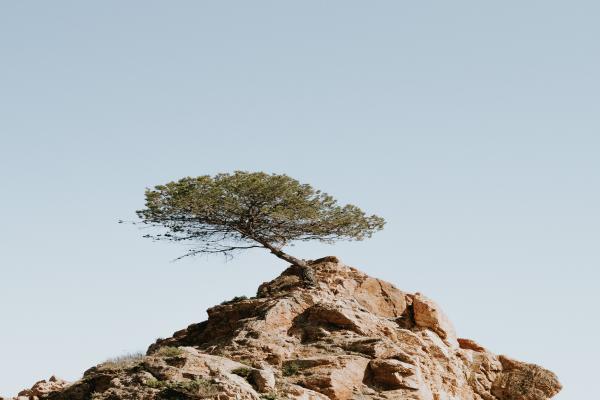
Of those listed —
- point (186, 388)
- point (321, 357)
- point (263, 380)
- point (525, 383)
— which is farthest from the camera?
point (525, 383)

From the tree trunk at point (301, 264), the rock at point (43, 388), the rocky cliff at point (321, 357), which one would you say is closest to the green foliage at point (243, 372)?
the rocky cliff at point (321, 357)

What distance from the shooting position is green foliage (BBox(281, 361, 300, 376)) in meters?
24.3

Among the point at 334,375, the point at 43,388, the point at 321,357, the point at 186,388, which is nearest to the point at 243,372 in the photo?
Result: the point at 186,388

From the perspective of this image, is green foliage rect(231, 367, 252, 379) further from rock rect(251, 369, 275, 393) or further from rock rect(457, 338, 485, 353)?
rock rect(457, 338, 485, 353)

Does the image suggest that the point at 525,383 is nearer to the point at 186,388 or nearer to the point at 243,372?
the point at 243,372

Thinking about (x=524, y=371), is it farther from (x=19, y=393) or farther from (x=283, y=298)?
(x=19, y=393)

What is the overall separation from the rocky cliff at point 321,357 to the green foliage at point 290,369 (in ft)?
0.17

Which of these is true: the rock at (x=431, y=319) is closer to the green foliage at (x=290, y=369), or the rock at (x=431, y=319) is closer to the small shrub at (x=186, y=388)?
the green foliage at (x=290, y=369)

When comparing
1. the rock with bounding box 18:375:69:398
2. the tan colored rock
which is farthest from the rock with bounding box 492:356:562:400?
the rock with bounding box 18:375:69:398

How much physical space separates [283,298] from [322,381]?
6.75 metres

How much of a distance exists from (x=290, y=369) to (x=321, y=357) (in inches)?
45.1

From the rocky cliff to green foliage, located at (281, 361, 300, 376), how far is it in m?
0.05

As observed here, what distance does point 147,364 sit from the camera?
22906 millimetres

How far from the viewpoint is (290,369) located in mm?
24594
